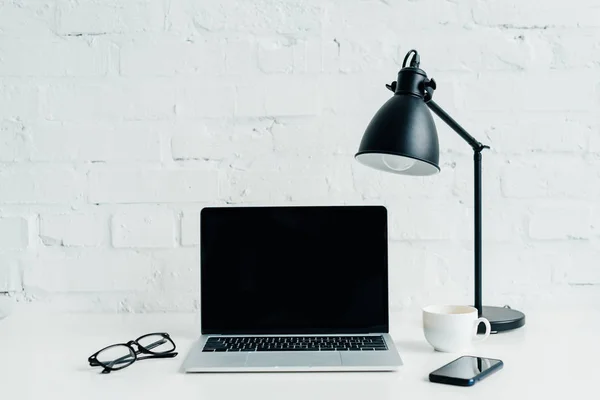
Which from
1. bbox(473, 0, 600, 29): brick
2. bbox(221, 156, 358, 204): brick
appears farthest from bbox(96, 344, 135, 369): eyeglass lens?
bbox(473, 0, 600, 29): brick

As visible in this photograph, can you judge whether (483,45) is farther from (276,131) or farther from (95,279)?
(95,279)

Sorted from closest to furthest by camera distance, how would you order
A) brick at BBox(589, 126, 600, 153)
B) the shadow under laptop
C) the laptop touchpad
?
the shadow under laptop, the laptop touchpad, brick at BBox(589, 126, 600, 153)

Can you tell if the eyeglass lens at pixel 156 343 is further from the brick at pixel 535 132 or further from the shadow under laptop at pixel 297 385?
the brick at pixel 535 132

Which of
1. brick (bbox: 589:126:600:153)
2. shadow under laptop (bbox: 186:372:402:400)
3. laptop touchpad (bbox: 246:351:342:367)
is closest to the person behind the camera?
shadow under laptop (bbox: 186:372:402:400)

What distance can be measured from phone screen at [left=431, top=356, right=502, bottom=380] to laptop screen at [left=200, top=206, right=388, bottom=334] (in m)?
0.22

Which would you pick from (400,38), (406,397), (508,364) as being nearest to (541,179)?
(400,38)

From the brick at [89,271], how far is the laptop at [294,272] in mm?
296

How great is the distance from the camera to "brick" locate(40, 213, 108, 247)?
1415 mm

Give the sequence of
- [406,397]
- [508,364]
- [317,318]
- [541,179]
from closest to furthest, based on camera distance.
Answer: [406,397], [508,364], [317,318], [541,179]

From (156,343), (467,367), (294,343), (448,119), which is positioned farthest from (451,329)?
(156,343)

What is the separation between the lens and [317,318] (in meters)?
1.17

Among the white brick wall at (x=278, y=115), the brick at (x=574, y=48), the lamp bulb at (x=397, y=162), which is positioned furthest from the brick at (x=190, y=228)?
the brick at (x=574, y=48)

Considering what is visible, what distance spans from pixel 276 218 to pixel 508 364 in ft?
1.57

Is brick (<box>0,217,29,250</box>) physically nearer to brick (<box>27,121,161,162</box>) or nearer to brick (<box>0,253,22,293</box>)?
brick (<box>0,253,22,293</box>)
